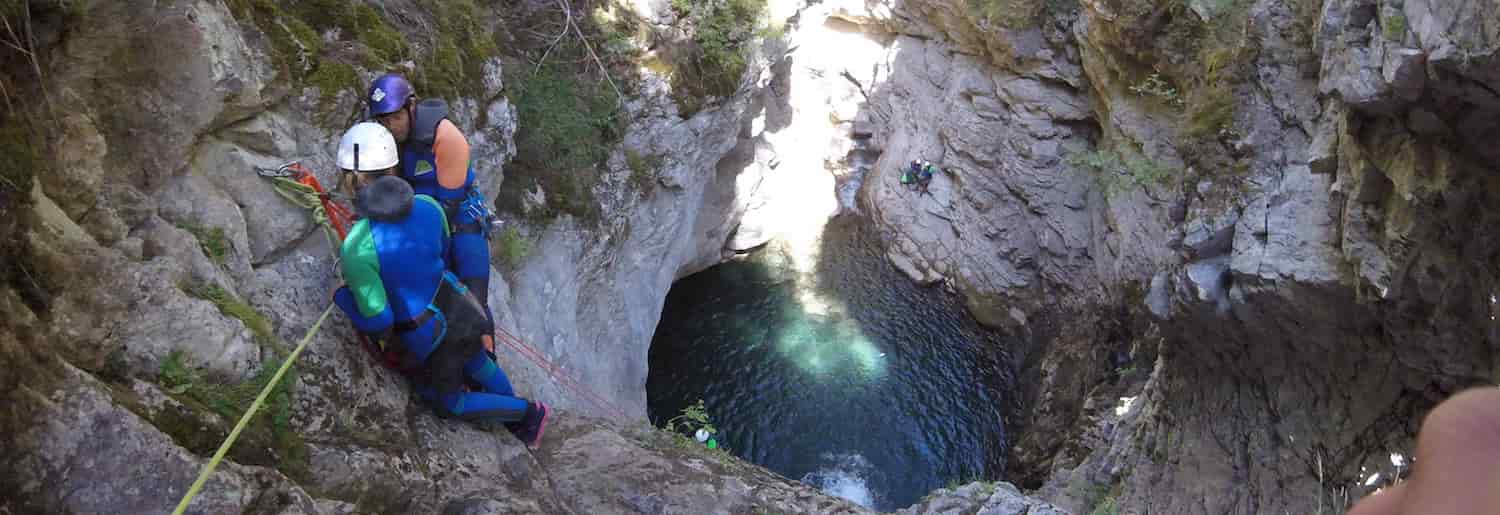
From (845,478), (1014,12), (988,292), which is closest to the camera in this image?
(845,478)

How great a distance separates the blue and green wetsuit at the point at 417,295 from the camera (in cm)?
372

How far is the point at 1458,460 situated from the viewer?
1.32 metres

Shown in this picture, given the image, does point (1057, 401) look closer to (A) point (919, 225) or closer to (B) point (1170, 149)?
(B) point (1170, 149)

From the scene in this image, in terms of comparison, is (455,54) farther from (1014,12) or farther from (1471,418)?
(1014,12)

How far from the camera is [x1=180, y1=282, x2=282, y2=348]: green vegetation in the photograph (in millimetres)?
3271

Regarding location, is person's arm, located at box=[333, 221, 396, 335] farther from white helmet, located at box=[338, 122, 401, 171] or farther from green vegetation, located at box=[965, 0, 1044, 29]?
green vegetation, located at box=[965, 0, 1044, 29]

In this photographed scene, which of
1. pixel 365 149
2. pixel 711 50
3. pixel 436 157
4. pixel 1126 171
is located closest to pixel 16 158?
pixel 365 149

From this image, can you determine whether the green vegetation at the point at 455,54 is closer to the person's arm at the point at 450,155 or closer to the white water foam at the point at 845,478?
the person's arm at the point at 450,155

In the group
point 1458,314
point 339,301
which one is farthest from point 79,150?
point 1458,314

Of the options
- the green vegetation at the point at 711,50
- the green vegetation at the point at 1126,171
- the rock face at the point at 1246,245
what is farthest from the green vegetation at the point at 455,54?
the green vegetation at the point at 1126,171

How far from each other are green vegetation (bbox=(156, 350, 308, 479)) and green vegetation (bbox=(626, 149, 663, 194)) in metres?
7.90

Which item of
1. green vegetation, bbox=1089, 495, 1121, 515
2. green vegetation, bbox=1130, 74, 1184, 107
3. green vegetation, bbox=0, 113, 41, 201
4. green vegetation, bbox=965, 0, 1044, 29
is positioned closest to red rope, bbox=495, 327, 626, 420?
green vegetation, bbox=0, 113, 41, 201

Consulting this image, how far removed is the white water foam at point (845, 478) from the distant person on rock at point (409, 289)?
9996 millimetres

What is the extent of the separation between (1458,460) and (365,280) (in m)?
3.94
